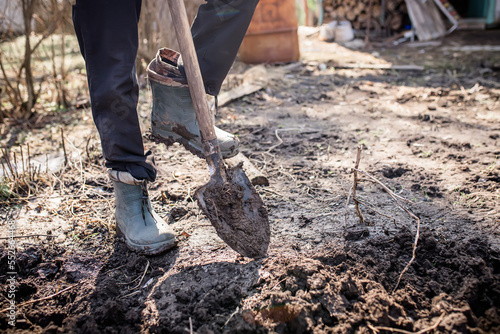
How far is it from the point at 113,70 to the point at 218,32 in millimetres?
563

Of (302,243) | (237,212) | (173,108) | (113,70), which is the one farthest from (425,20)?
(113,70)

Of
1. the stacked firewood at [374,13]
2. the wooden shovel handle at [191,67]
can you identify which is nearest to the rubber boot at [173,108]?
the wooden shovel handle at [191,67]

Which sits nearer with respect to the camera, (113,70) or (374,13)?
(113,70)

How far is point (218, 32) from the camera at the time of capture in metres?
1.85

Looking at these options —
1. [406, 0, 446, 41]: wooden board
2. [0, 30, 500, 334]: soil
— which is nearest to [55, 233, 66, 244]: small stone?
[0, 30, 500, 334]: soil

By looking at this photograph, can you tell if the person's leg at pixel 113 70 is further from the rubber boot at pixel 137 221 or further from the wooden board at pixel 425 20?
the wooden board at pixel 425 20

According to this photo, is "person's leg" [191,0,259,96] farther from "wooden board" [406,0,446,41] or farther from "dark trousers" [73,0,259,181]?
"wooden board" [406,0,446,41]

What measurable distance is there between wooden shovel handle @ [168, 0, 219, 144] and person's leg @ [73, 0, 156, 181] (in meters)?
0.21

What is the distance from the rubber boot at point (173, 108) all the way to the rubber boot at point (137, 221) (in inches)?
15.7

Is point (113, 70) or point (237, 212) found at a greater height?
point (113, 70)

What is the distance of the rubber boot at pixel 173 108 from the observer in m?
1.90

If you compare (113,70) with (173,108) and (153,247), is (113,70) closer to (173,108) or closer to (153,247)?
(173,108)

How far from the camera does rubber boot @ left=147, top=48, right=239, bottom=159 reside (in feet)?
6.24

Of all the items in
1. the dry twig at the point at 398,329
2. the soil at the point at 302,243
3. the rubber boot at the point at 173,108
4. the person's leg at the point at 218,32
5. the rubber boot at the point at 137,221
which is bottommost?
the dry twig at the point at 398,329
